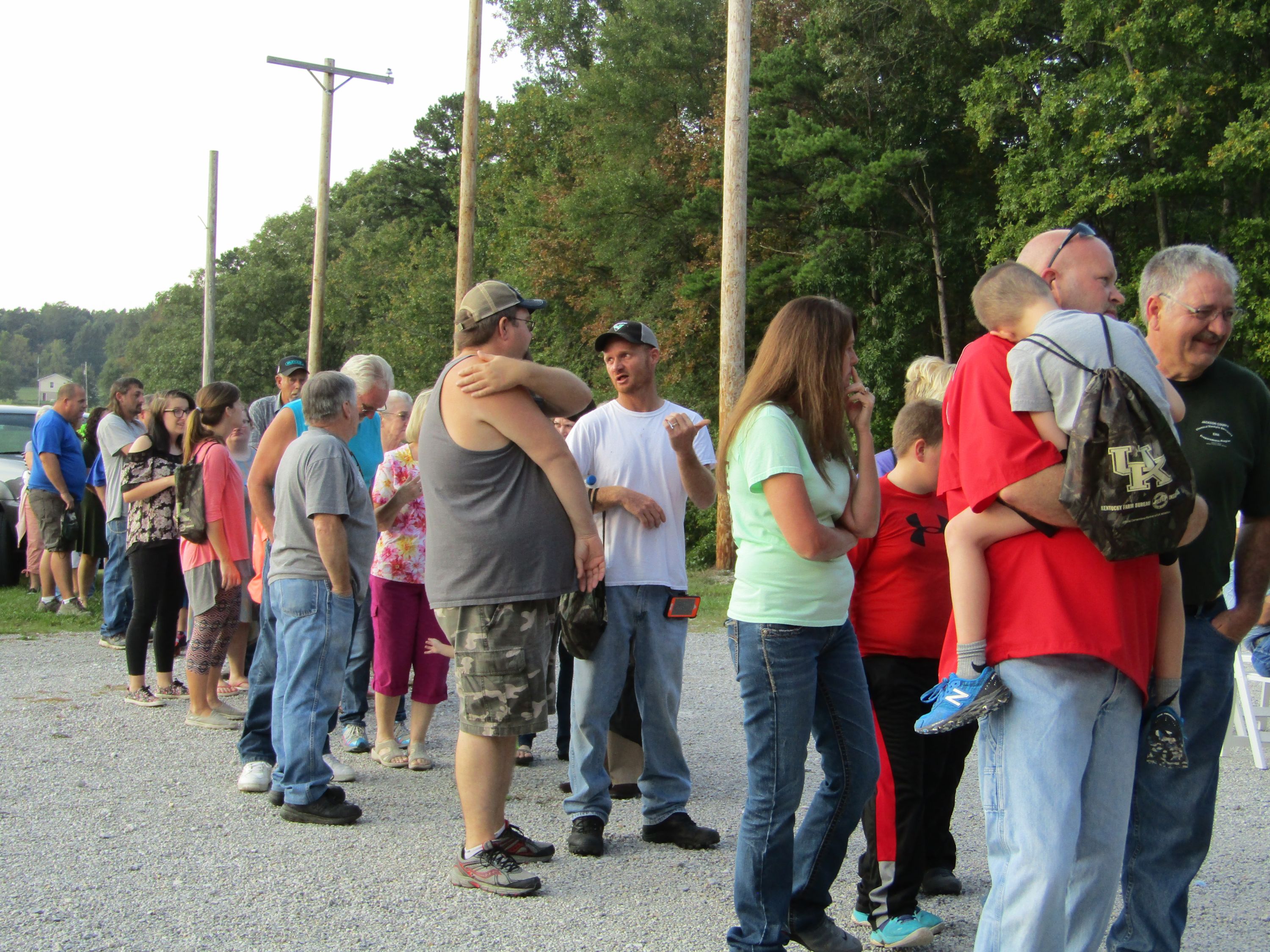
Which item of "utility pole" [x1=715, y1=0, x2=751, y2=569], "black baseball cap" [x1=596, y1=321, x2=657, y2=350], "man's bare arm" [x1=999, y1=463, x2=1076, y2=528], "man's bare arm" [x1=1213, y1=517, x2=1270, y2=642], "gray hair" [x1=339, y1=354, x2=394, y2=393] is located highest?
"utility pole" [x1=715, y1=0, x2=751, y2=569]

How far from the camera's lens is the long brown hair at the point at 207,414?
606cm

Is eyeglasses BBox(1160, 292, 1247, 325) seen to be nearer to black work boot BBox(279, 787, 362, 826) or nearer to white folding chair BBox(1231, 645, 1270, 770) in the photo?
white folding chair BBox(1231, 645, 1270, 770)

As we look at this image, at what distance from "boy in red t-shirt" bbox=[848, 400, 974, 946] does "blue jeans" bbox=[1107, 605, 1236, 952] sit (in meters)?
0.67

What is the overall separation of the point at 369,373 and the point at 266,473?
789 mm

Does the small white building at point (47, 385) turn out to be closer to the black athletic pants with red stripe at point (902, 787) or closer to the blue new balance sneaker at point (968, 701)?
the black athletic pants with red stripe at point (902, 787)

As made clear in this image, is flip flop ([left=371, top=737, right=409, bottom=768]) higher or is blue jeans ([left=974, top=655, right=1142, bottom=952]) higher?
blue jeans ([left=974, top=655, right=1142, bottom=952])

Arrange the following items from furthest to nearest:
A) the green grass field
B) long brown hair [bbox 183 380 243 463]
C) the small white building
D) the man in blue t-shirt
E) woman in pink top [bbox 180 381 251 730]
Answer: the small white building
the man in blue t-shirt
the green grass field
long brown hair [bbox 183 380 243 463]
woman in pink top [bbox 180 381 251 730]

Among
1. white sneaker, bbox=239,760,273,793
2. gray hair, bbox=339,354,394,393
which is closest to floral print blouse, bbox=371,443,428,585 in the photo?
gray hair, bbox=339,354,394,393

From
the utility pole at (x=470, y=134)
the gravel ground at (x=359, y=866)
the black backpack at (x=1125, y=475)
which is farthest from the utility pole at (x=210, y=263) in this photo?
the black backpack at (x=1125, y=475)

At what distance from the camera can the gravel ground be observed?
3512 millimetres

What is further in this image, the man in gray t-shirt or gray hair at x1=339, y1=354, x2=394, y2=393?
gray hair at x1=339, y1=354, x2=394, y2=393

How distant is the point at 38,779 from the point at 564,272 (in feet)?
89.0

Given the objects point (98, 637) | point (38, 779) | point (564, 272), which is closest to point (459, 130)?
point (564, 272)

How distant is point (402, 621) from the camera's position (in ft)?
18.3
